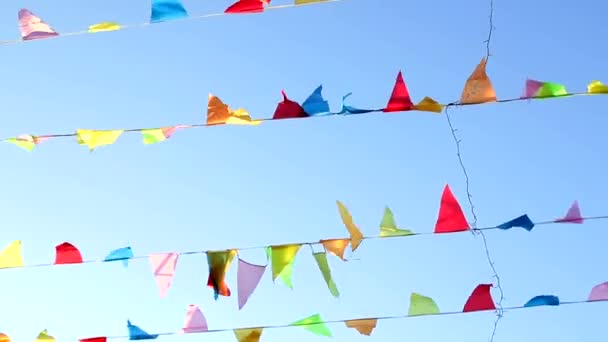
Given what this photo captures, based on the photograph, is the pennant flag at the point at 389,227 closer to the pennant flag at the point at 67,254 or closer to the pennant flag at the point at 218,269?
the pennant flag at the point at 218,269

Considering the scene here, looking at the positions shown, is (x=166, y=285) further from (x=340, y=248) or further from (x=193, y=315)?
(x=340, y=248)

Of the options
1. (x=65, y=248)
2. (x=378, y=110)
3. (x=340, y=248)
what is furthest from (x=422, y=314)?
(x=65, y=248)

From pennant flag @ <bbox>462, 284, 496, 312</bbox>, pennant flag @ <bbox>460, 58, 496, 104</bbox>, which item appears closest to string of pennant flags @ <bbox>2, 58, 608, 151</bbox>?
pennant flag @ <bbox>460, 58, 496, 104</bbox>

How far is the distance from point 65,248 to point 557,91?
238 cm

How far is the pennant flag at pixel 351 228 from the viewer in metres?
4.55

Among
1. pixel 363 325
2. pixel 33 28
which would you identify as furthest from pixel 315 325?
pixel 33 28

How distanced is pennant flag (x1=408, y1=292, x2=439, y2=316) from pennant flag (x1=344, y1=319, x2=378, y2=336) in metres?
0.19

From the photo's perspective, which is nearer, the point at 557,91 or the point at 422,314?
the point at 557,91

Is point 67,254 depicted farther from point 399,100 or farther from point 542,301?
point 542,301

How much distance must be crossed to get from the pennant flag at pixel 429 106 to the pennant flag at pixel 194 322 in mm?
1426

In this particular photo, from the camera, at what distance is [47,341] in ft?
16.2

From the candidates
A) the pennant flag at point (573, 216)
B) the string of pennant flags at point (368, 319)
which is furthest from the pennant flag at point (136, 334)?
the pennant flag at point (573, 216)


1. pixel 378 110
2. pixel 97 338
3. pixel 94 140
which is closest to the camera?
pixel 378 110

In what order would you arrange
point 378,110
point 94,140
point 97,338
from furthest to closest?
point 97,338 < point 94,140 < point 378,110
